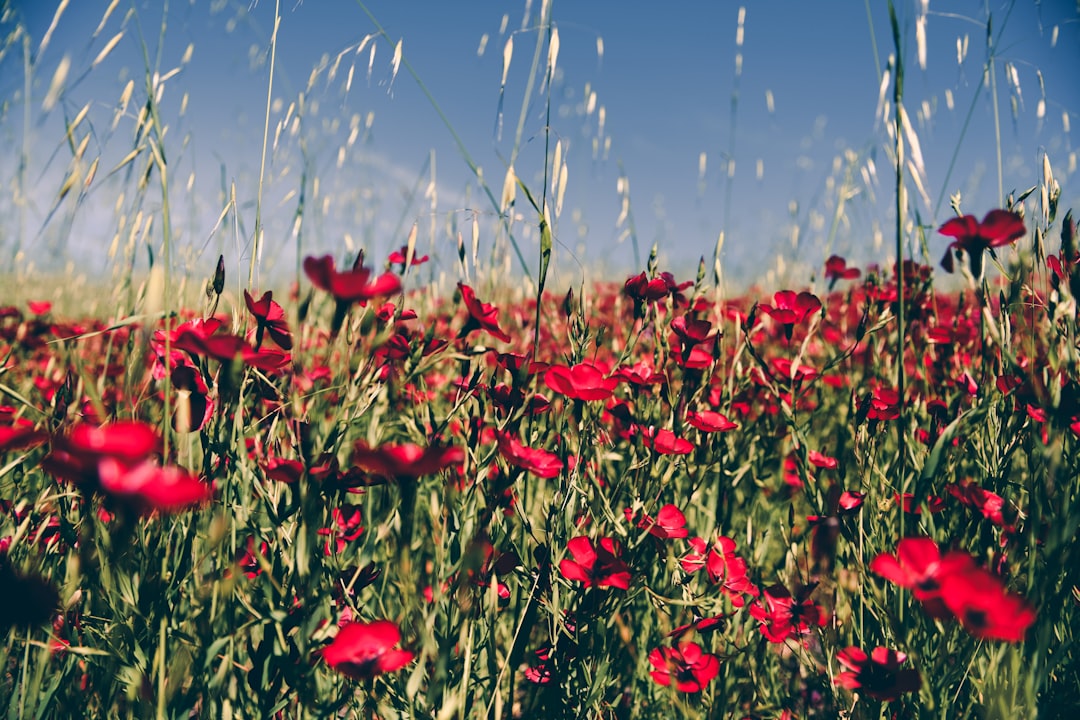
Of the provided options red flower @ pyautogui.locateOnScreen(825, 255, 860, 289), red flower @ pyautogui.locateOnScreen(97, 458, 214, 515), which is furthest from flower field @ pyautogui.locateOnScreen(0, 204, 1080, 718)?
red flower @ pyautogui.locateOnScreen(825, 255, 860, 289)

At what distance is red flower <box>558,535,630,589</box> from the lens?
77 cm

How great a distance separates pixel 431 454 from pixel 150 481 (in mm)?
206

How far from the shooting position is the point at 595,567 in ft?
2.62

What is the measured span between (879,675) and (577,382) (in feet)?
1.78

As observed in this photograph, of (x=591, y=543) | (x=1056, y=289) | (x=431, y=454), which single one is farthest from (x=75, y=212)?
(x=1056, y=289)

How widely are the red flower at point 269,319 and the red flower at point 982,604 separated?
794 mm

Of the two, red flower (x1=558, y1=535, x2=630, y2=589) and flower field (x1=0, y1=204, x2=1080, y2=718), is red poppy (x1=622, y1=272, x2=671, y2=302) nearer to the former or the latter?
flower field (x1=0, y1=204, x2=1080, y2=718)

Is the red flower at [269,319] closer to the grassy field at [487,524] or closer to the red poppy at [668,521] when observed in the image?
the grassy field at [487,524]

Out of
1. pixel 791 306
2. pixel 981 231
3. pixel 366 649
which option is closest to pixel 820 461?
pixel 791 306

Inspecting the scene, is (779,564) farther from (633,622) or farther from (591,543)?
(591,543)

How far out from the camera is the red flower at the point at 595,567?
0.77m

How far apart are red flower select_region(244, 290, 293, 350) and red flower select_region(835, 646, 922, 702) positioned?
87 centimetres

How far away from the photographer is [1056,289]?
0.74m

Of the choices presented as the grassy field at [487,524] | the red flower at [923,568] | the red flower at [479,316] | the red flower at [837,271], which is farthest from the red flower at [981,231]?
the red flower at [837,271]
